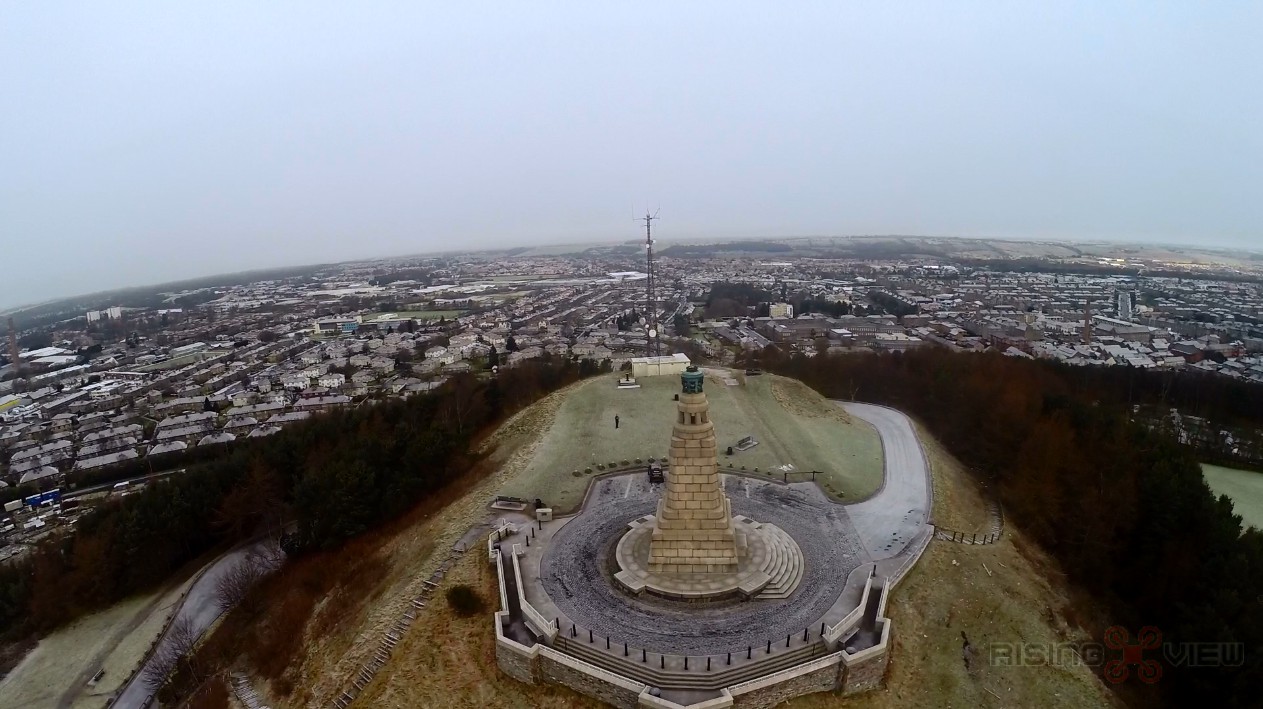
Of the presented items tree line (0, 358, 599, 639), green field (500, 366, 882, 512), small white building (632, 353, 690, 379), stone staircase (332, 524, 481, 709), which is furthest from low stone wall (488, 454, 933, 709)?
small white building (632, 353, 690, 379)

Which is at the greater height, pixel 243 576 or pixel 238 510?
pixel 238 510

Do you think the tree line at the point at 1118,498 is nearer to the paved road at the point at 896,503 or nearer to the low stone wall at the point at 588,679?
the paved road at the point at 896,503

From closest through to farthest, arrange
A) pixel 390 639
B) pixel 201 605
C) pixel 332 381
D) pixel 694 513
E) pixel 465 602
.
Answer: pixel 390 639 < pixel 465 602 < pixel 694 513 < pixel 201 605 < pixel 332 381

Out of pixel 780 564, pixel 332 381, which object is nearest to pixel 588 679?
pixel 780 564

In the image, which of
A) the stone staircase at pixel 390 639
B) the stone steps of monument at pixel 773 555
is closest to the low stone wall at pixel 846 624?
the stone steps of monument at pixel 773 555

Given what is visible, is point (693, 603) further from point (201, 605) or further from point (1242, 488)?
point (1242, 488)

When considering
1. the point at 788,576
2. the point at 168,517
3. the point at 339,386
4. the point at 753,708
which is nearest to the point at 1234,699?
the point at 788,576

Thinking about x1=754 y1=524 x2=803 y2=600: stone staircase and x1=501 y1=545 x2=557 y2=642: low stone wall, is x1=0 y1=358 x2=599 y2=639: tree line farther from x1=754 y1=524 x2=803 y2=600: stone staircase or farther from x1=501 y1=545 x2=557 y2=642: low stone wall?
x1=754 y1=524 x2=803 y2=600: stone staircase

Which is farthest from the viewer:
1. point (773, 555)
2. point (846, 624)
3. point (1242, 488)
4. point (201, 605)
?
point (1242, 488)
